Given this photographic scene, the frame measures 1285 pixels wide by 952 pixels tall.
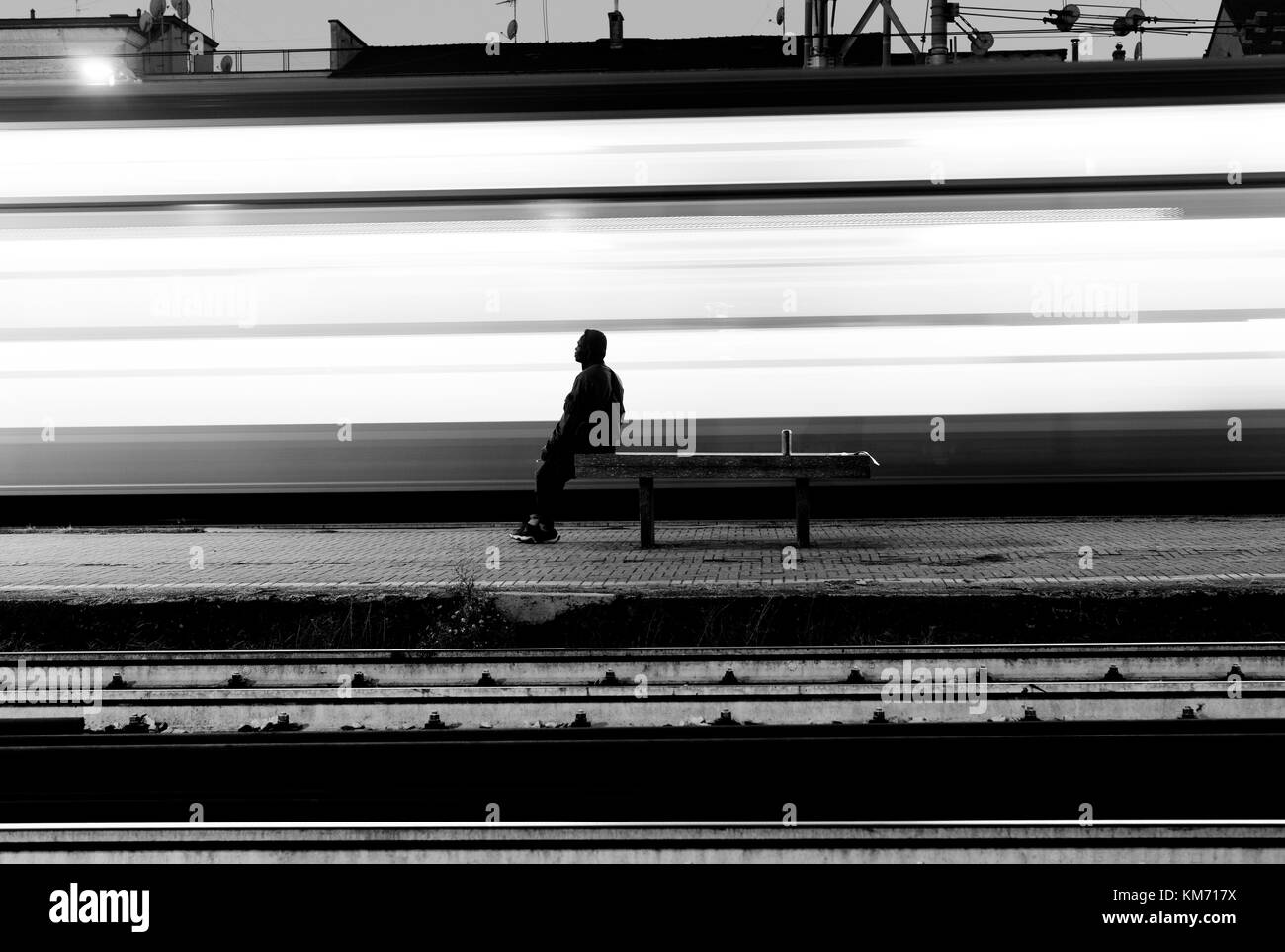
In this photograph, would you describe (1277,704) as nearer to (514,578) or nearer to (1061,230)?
(514,578)

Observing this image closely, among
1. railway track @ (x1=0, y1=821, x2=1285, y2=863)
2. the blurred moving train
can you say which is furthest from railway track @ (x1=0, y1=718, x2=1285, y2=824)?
the blurred moving train

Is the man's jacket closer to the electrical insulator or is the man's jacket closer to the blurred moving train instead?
the blurred moving train

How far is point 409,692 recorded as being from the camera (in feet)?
12.8

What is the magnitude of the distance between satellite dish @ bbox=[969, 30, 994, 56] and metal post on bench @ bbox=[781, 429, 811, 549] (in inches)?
507

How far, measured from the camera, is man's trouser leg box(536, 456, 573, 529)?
7184 millimetres

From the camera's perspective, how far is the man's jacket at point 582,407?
694cm

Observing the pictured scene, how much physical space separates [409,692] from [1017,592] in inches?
111

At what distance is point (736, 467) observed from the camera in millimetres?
6887

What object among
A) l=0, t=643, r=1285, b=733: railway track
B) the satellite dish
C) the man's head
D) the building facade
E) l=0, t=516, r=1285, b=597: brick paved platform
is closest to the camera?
l=0, t=643, r=1285, b=733: railway track

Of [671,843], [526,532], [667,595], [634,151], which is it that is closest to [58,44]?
[634,151]

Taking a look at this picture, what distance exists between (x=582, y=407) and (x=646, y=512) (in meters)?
0.77

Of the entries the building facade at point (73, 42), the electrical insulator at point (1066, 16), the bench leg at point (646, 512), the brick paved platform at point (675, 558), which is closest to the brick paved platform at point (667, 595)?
the brick paved platform at point (675, 558)

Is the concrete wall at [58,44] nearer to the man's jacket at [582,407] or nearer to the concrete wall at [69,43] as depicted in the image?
the concrete wall at [69,43]
